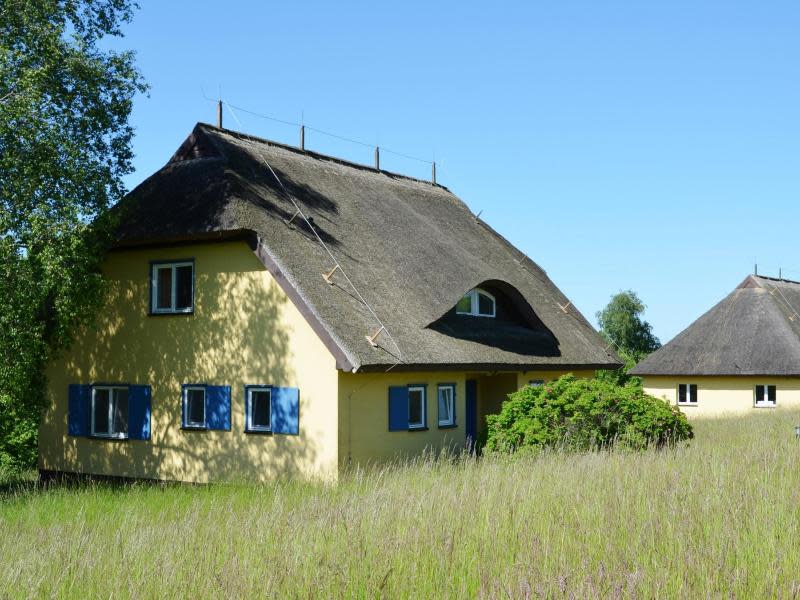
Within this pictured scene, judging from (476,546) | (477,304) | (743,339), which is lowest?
(476,546)

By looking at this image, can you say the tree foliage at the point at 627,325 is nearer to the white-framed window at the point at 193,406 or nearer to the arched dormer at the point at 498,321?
the arched dormer at the point at 498,321

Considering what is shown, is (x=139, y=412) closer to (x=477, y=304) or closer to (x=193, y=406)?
(x=193, y=406)

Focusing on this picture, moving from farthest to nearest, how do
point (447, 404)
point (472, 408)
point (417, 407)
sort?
1. point (472, 408)
2. point (447, 404)
3. point (417, 407)

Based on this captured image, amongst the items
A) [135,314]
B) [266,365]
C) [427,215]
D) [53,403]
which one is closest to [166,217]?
[135,314]

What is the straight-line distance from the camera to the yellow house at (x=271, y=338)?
17844 millimetres

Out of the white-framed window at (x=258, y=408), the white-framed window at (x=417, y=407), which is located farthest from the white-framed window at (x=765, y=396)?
the white-framed window at (x=258, y=408)

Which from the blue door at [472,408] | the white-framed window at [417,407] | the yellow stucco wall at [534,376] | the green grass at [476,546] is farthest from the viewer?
the yellow stucco wall at [534,376]

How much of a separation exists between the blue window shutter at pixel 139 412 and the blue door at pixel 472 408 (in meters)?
7.63

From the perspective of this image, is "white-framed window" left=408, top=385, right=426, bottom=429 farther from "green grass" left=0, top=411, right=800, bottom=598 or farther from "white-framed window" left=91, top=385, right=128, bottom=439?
"green grass" left=0, top=411, right=800, bottom=598

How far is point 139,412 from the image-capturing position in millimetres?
20109

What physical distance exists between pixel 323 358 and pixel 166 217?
5028mm

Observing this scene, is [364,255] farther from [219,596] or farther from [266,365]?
[219,596]

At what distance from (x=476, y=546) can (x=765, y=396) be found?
35.8m

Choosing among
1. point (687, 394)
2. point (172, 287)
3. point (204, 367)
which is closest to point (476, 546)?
point (204, 367)
